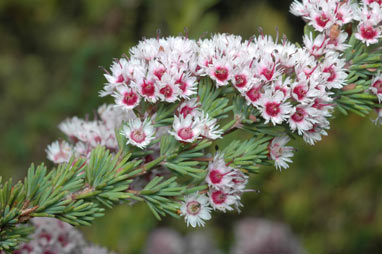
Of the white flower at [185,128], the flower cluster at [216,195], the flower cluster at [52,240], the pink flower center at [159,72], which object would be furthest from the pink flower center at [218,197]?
the flower cluster at [52,240]

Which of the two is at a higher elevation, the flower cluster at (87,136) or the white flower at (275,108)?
the flower cluster at (87,136)

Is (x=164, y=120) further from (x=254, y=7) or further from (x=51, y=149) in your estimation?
(x=254, y=7)

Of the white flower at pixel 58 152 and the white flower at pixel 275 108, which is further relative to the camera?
the white flower at pixel 58 152

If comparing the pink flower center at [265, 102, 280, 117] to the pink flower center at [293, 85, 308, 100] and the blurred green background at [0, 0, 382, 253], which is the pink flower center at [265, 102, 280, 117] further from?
the blurred green background at [0, 0, 382, 253]

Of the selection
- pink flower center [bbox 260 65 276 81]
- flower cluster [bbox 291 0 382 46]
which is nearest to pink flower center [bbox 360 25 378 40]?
flower cluster [bbox 291 0 382 46]

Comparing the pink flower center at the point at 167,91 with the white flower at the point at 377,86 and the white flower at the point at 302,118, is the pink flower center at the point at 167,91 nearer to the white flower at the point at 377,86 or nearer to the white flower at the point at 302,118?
the white flower at the point at 302,118
